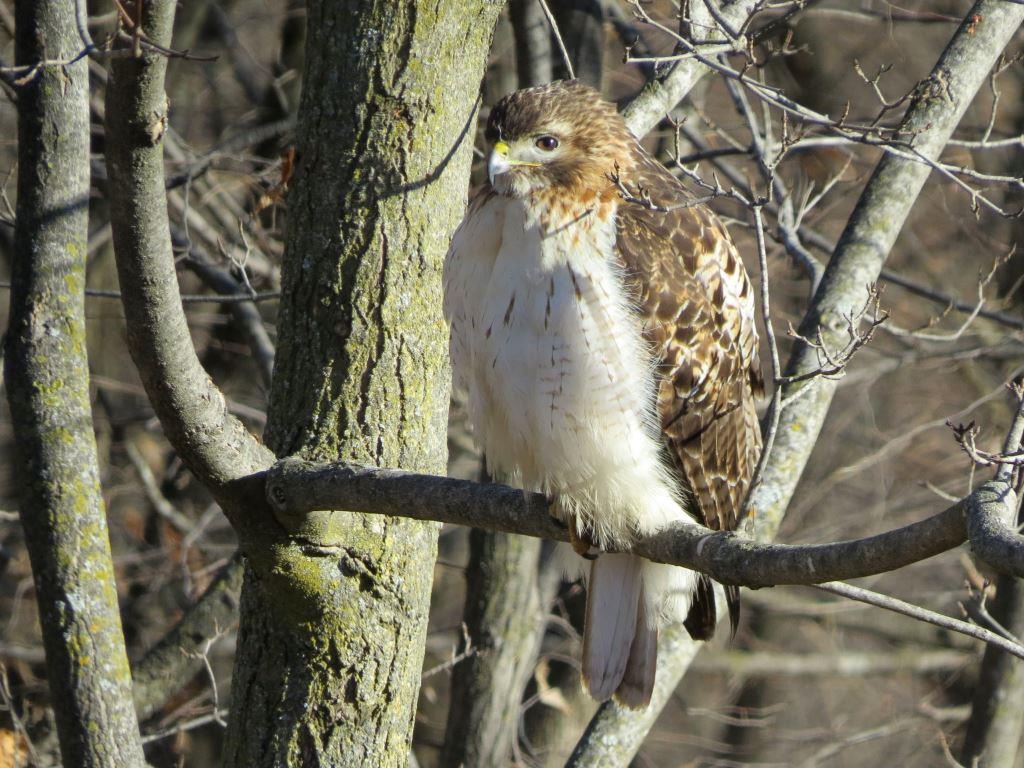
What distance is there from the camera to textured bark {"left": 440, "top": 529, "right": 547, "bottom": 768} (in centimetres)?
547

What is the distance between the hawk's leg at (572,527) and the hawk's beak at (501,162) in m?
0.86

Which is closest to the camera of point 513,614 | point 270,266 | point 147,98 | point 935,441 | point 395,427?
point 147,98

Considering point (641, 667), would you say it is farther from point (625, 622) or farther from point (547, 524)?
point (547, 524)

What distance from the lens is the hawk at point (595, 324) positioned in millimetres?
3260

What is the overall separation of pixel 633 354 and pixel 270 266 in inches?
117

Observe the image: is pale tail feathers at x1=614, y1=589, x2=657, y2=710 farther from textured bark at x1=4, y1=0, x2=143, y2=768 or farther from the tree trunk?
textured bark at x1=4, y1=0, x2=143, y2=768

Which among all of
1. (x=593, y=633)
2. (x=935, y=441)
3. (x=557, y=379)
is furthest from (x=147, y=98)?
(x=935, y=441)

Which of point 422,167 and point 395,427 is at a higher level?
point 422,167

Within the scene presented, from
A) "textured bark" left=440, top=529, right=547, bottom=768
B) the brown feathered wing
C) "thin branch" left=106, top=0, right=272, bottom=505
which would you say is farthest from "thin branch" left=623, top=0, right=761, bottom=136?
"textured bark" left=440, top=529, right=547, bottom=768

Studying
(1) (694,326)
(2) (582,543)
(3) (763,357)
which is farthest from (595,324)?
(3) (763,357)

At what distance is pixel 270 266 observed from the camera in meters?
5.92

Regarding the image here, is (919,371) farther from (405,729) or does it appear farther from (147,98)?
(147,98)

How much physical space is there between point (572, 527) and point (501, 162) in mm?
968

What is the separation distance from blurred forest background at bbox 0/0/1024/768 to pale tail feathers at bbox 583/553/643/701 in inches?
77.1
